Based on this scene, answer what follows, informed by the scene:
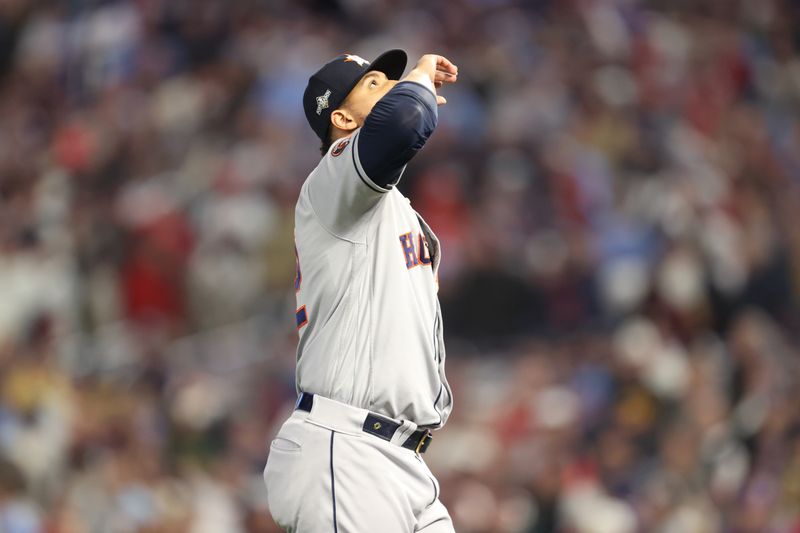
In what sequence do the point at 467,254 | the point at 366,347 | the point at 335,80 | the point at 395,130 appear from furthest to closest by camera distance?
the point at 467,254 < the point at 335,80 < the point at 366,347 < the point at 395,130

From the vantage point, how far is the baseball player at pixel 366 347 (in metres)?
3.21


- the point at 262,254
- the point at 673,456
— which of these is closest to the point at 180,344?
the point at 262,254

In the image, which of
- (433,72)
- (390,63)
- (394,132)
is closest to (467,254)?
(390,63)

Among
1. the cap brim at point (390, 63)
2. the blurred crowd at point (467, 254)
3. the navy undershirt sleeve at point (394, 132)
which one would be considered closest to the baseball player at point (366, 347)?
the navy undershirt sleeve at point (394, 132)

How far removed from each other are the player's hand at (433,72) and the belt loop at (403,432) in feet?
2.76

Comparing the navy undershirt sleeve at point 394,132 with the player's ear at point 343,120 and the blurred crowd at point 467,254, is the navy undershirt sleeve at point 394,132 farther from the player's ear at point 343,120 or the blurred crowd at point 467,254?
the blurred crowd at point 467,254

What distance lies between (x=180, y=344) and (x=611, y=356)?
9.82 feet

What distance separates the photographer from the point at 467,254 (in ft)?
28.3

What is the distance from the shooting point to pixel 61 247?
903cm

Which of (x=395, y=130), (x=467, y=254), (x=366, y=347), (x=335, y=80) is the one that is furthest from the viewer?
(x=467, y=254)

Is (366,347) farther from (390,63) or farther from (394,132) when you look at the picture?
(390,63)

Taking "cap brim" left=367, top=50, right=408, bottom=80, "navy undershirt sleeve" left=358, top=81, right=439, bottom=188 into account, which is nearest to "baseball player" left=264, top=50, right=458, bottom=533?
"navy undershirt sleeve" left=358, top=81, right=439, bottom=188

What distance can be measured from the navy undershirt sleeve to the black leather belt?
606 mm

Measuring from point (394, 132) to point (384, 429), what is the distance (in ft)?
2.53
